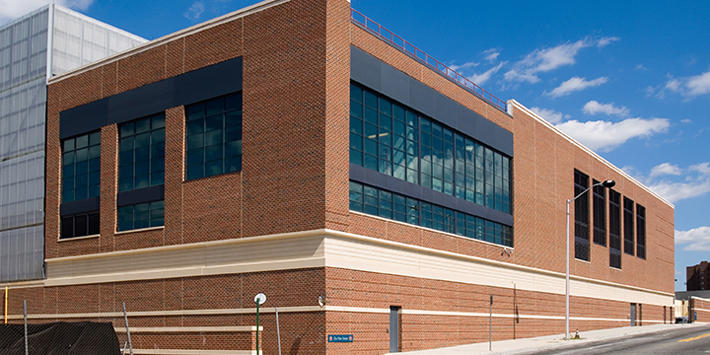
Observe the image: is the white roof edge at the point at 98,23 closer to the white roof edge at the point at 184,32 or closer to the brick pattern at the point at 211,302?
the white roof edge at the point at 184,32

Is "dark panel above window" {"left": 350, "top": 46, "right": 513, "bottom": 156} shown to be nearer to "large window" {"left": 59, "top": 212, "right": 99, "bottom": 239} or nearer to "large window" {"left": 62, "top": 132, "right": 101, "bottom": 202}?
"large window" {"left": 62, "top": 132, "right": 101, "bottom": 202}

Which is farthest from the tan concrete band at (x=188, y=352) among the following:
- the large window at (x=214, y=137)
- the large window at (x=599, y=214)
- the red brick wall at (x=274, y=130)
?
the large window at (x=599, y=214)

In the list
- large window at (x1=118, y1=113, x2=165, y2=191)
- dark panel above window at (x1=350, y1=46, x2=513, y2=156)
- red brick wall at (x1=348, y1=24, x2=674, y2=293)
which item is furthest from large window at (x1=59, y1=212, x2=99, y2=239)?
dark panel above window at (x1=350, y1=46, x2=513, y2=156)

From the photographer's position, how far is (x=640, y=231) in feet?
244

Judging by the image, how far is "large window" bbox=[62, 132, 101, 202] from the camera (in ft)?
132

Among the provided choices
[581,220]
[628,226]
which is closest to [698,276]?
[628,226]

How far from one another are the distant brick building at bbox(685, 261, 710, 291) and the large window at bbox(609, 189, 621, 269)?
126635mm

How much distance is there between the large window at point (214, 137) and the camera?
34312mm

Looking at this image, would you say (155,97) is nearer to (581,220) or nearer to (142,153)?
(142,153)

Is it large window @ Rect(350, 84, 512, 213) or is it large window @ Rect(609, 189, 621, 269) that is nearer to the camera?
large window @ Rect(350, 84, 512, 213)

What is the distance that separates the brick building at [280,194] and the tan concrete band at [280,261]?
10 cm

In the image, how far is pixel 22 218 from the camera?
142 ft

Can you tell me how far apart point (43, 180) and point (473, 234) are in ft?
80.2

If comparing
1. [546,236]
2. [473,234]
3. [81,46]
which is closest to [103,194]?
[81,46]
